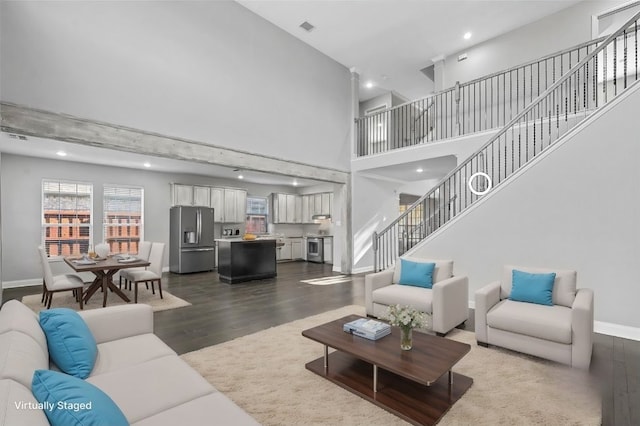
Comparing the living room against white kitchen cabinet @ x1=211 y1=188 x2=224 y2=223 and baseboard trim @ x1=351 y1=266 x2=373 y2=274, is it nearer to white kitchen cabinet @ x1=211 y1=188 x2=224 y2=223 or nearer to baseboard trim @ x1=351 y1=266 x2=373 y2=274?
baseboard trim @ x1=351 y1=266 x2=373 y2=274

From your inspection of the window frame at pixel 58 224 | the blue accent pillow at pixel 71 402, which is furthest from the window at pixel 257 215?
the blue accent pillow at pixel 71 402

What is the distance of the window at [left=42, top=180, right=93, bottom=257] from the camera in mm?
6746

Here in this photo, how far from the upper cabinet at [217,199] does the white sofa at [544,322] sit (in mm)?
7507

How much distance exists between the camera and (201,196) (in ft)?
28.8

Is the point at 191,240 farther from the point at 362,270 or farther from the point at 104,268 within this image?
the point at 362,270

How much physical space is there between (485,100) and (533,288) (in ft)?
14.2

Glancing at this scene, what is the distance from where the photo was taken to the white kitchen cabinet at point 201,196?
8.66 m

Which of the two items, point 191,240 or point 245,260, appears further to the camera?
point 191,240

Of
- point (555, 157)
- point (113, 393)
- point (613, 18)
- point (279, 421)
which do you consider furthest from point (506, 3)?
point (113, 393)

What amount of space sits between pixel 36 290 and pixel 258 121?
5418 mm

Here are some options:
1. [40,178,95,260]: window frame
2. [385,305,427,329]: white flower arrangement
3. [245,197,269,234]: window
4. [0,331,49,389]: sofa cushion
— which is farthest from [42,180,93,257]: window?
[385,305,427,329]: white flower arrangement

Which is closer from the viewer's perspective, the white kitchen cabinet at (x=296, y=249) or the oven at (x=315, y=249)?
the oven at (x=315, y=249)

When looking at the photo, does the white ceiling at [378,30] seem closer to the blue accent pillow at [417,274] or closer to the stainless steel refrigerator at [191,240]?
the stainless steel refrigerator at [191,240]

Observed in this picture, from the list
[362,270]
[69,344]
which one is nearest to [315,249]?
[362,270]
